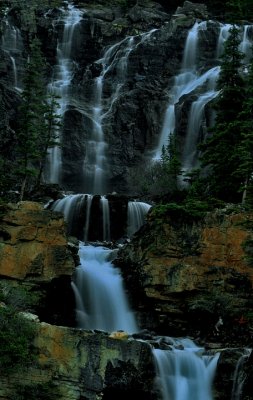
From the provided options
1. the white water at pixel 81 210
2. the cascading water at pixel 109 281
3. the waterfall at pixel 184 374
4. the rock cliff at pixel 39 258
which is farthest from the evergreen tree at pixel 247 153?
the white water at pixel 81 210

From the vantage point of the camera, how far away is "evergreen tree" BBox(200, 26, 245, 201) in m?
26.3

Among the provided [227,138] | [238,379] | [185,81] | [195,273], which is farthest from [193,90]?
[238,379]

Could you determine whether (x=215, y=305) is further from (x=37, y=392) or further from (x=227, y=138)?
(x=227, y=138)

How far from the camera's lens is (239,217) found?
22719 millimetres

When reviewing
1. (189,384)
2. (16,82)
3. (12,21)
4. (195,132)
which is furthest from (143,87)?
(189,384)

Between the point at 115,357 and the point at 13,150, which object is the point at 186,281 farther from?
the point at 13,150

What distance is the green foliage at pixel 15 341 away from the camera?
15656 mm

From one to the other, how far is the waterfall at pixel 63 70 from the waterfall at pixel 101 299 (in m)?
22.3

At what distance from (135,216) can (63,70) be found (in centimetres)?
2980

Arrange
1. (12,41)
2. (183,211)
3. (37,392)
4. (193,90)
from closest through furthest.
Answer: (37,392)
(183,211)
(193,90)
(12,41)

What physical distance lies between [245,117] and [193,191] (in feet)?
15.9

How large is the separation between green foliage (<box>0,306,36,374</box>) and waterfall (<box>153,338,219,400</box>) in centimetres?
419

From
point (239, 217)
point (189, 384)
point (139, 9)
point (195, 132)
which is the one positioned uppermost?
point (139, 9)

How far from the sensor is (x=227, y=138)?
2716 centimetres
